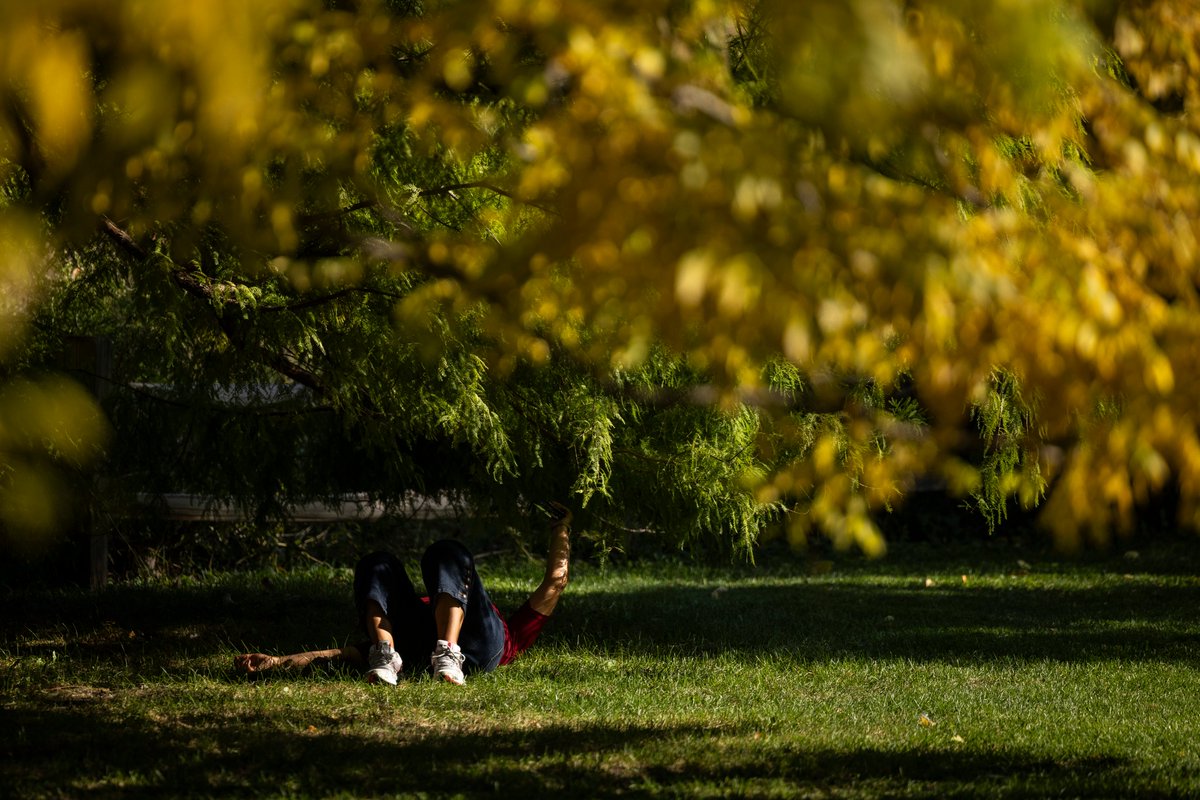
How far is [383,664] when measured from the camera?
6137mm

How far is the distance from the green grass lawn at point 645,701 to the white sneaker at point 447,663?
0.12 metres

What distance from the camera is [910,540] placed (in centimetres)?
1441

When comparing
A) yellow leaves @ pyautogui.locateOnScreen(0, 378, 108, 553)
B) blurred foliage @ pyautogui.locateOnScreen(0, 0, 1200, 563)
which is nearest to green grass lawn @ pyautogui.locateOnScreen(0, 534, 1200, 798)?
yellow leaves @ pyautogui.locateOnScreen(0, 378, 108, 553)

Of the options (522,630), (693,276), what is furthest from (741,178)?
(522,630)

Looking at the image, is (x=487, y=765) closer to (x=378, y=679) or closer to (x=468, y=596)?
(x=378, y=679)

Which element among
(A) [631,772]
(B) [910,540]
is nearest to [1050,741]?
(A) [631,772]

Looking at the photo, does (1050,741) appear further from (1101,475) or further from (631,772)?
(1101,475)

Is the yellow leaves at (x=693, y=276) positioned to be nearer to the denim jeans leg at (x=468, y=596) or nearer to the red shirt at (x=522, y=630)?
the denim jeans leg at (x=468, y=596)

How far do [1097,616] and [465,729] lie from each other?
5545mm

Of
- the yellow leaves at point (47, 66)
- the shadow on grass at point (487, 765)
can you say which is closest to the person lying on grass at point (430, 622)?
the shadow on grass at point (487, 765)

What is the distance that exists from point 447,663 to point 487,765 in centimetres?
148

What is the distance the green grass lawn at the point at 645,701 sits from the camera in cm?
462

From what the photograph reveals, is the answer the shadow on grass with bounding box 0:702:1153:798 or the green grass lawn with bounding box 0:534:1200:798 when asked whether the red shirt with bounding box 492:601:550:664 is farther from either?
the shadow on grass with bounding box 0:702:1153:798

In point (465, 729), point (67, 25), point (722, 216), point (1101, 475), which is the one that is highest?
point (67, 25)
